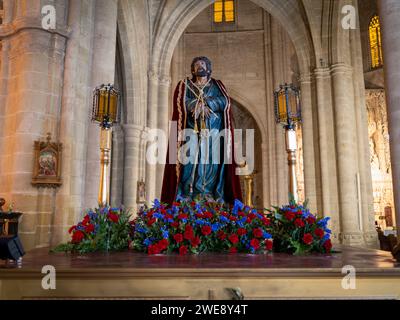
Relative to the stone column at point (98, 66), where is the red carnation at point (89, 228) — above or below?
below

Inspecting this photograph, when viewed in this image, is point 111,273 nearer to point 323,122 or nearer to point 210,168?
point 210,168

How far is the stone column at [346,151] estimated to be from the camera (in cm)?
1166

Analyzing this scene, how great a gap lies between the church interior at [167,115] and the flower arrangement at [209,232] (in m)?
0.45

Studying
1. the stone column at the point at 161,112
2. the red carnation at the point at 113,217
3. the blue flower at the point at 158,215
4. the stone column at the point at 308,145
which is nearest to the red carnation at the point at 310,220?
the blue flower at the point at 158,215

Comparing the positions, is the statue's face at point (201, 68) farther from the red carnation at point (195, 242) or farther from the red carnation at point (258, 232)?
the red carnation at point (195, 242)

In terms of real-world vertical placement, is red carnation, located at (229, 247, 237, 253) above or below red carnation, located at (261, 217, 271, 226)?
below

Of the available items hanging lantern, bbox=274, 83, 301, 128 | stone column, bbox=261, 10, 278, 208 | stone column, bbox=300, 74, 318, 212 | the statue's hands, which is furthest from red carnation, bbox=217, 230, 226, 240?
stone column, bbox=261, 10, 278, 208

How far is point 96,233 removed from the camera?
4273mm

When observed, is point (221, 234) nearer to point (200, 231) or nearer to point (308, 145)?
point (200, 231)

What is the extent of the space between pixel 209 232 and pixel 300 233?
3.36 feet

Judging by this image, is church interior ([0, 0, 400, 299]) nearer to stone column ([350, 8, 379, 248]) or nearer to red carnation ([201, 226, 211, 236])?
stone column ([350, 8, 379, 248])

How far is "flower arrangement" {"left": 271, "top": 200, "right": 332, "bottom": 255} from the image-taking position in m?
3.95

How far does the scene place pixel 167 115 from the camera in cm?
1567

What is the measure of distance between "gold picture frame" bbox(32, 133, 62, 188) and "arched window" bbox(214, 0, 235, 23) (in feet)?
60.9
